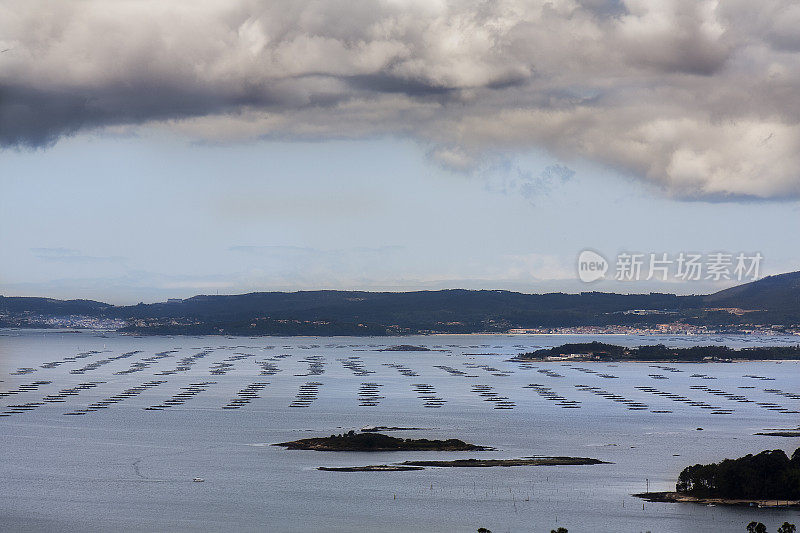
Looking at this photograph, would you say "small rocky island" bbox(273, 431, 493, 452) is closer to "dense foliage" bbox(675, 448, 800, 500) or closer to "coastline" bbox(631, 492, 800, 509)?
"coastline" bbox(631, 492, 800, 509)

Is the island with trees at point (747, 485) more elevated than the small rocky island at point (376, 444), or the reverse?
the island with trees at point (747, 485)

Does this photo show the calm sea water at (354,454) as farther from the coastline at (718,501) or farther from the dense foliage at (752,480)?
the dense foliage at (752,480)

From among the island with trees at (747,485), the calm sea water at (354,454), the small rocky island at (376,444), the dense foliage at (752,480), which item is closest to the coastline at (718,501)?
the island with trees at (747,485)

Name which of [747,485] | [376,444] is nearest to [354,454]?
[376,444]

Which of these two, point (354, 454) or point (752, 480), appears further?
point (354, 454)

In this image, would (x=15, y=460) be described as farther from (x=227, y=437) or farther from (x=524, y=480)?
(x=524, y=480)

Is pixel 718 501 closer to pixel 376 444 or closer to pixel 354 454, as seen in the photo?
pixel 354 454

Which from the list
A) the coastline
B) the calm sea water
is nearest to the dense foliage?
the coastline
